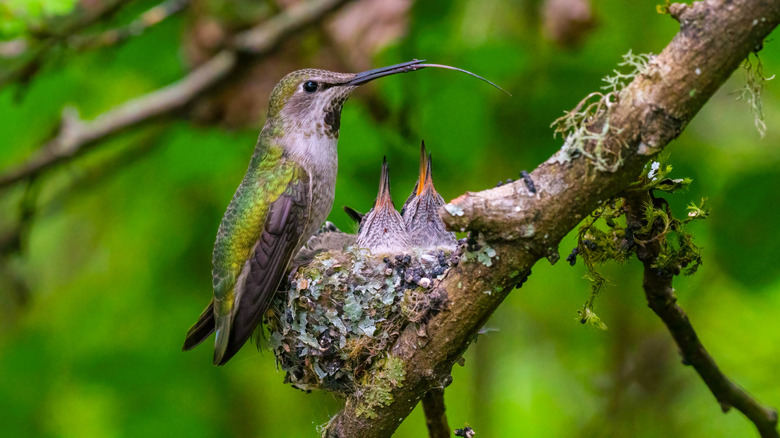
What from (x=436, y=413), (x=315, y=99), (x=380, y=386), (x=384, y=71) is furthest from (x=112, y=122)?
(x=380, y=386)

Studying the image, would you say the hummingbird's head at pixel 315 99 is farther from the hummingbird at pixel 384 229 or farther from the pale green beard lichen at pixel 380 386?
the pale green beard lichen at pixel 380 386

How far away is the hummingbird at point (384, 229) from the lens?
3.13m

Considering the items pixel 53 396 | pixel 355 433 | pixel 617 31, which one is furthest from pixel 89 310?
pixel 617 31

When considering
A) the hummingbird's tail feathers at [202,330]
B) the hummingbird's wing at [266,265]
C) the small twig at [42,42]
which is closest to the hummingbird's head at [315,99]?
the hummingbird's wing at [266,265]

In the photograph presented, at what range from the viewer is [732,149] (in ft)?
13.0

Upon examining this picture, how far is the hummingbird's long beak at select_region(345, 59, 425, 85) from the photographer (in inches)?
112

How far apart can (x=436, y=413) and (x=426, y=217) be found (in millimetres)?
1021

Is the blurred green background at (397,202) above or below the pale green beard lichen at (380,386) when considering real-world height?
above

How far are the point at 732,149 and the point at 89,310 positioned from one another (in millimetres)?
4043

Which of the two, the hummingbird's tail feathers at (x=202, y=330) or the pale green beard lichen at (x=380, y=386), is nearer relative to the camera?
the pale green beard lichen at (x=380, y=386)

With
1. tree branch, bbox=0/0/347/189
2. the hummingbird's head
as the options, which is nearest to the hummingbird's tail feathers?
the hummingbird's head

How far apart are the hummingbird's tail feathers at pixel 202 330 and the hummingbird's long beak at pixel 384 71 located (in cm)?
114

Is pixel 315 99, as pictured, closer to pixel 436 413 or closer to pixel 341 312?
pixel 341 312

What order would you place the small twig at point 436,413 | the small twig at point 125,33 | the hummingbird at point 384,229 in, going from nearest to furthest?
1. the small twig at point 436,413
2. the hummingbird at point 384,229
3. the small twig at point 125,33
